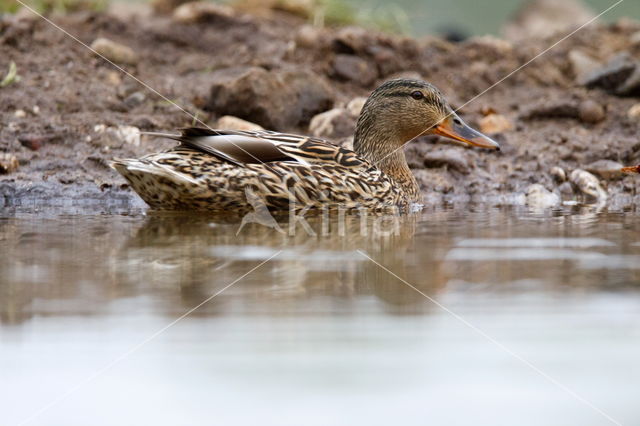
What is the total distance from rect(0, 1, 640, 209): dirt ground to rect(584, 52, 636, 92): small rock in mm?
14

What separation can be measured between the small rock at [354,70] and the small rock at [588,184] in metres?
2.51

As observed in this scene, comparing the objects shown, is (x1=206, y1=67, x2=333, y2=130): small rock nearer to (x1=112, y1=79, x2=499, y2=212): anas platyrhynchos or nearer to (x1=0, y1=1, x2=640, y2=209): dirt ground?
(x1=0, y1=1, x2=640, y2=209): dirt ground

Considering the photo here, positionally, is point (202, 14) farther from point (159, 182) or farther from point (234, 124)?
point (159, 182)

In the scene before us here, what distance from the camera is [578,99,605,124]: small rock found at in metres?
8.21

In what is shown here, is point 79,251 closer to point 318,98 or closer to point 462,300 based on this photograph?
point 462,300

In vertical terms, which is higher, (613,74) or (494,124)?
(613,74)

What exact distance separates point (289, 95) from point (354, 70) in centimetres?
130

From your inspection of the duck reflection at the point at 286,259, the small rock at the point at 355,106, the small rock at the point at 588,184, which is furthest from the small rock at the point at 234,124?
the small rock at the point at 588,184

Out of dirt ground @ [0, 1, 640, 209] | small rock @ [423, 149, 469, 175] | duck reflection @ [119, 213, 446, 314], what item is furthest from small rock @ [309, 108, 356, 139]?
duck reflection @ [119, 213, 446, 314]

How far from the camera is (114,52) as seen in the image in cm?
865

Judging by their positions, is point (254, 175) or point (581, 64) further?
point (581, 64)

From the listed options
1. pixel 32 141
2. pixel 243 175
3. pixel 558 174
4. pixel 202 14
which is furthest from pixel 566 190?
pixel 202 14

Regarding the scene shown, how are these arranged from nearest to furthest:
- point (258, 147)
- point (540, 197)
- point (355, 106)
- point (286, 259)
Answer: point (286, 259) < point (258, 147) < point (540, 197) < point (355, 106)

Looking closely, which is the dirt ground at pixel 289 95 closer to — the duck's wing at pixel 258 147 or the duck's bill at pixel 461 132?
the duck's bill at pixel 461 132
